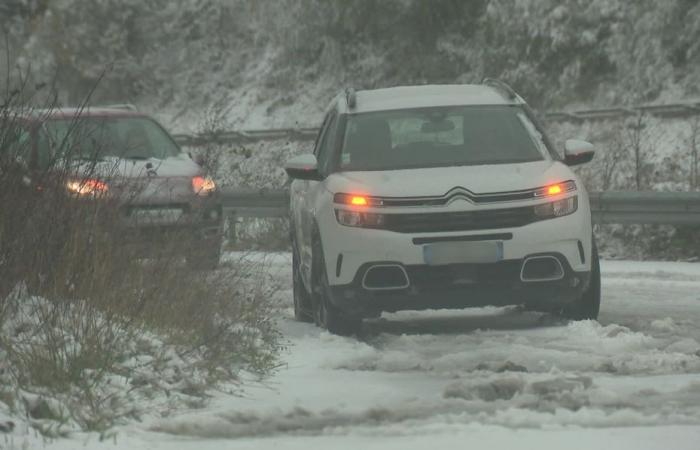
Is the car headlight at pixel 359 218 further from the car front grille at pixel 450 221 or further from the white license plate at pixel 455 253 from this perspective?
the white license plate at pixel 455 253

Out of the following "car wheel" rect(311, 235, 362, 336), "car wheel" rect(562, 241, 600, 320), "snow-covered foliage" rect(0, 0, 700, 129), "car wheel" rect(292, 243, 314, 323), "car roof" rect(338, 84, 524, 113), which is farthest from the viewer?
"snow-covered foliage" rect(0, 0, 700, 129)

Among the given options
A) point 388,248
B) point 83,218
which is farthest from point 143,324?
point 388,248

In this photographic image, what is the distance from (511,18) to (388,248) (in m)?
25.9

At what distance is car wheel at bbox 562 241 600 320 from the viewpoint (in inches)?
475

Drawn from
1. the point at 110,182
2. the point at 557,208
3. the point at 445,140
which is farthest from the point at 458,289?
the point at 110,182

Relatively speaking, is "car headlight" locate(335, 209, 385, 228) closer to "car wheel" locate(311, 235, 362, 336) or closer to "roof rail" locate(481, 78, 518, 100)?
"car wheel" locate(311, 235, 362, 336)

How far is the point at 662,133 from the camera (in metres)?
29.7

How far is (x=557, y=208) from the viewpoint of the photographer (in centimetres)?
1168

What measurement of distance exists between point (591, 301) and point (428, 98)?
6.15 ft

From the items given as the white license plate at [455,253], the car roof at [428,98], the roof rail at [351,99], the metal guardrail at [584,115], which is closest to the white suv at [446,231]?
the white license plate at [455,253]

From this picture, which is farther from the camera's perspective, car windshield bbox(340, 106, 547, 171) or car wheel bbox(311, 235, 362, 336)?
car windshield bbox(340, 106, 547, 171)

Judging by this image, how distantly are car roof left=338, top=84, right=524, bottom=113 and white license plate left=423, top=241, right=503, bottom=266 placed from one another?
1.58 meters

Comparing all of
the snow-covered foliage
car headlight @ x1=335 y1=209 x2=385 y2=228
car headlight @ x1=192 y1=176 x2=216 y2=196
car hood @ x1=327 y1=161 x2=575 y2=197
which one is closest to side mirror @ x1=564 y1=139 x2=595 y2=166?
car hood @ x1=327 y1=161 x2=575 y2=197

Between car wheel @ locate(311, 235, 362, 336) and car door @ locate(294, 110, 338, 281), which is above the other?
car door @ locate(294, 110, 338, 281)
